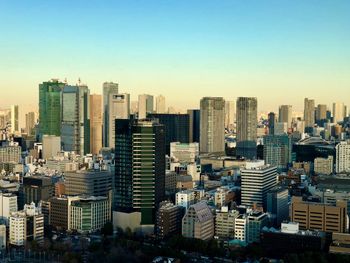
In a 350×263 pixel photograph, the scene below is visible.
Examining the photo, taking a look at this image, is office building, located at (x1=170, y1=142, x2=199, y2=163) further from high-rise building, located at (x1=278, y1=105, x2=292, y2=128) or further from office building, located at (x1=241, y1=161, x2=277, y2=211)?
high-rise building, located at (x1=278, y1=105, x2=292, y2=128)

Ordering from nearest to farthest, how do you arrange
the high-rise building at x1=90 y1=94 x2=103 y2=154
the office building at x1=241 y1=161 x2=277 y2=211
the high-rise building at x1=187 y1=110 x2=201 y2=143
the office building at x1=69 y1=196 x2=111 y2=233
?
the office building at x1=69 y1=196 x2=111 y2=233 → the office building at x1=241 y1=161 x2=277 y2=211 → the high-rise building at x1=90 y1=94 x2=103 y2=154 → the high-rise building at x1=187 y1=110 x2=201 y2=143

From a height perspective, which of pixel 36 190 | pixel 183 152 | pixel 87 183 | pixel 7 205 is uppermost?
pixel 183 152

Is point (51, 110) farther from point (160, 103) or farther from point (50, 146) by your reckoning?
point (160, 103)

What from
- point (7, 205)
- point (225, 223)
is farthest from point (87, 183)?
point (225, 223)

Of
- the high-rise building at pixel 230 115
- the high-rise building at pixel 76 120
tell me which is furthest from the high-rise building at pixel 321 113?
the high-rise building at pixel 76 120

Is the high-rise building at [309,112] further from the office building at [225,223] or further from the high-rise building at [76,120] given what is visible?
the office building at [225,223]

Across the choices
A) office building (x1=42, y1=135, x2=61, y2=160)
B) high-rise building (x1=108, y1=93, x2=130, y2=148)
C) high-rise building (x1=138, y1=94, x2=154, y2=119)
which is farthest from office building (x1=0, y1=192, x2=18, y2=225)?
high-rise building (x1=138, y1=94, x2=154, y2=119)
